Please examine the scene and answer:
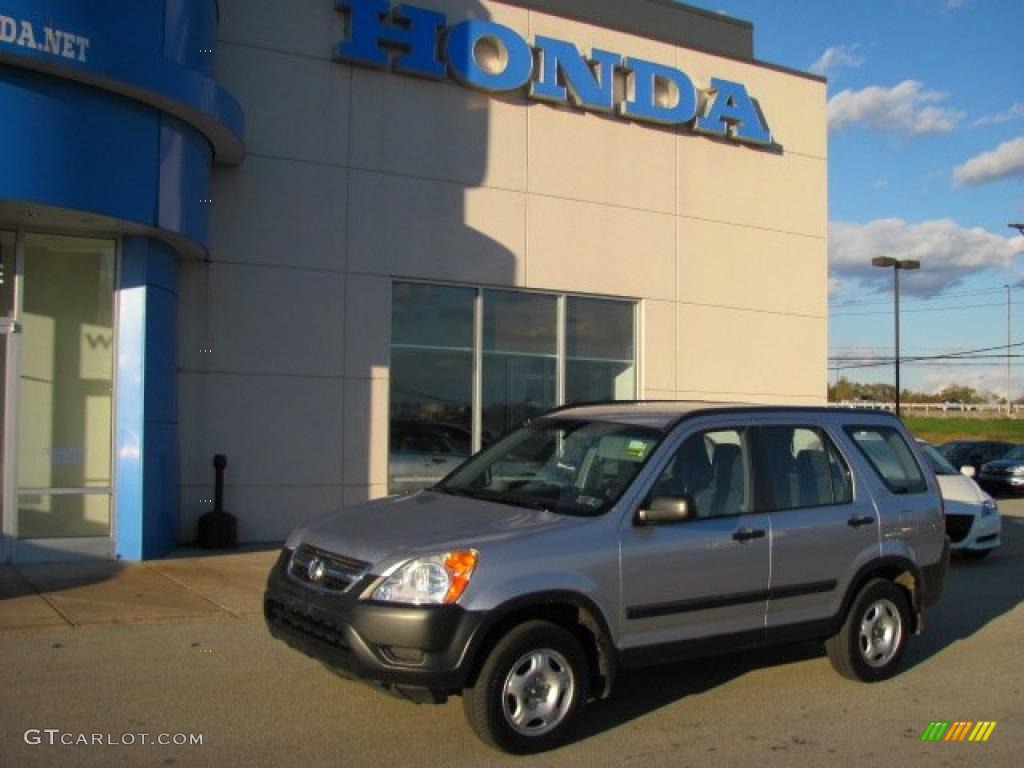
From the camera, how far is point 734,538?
19.9 ft

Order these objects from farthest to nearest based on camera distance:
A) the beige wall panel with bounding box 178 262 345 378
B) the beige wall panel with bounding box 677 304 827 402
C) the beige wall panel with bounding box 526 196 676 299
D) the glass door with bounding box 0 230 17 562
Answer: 1. the beige wall panel with bounding box 677 304 827 402
2. the beige wall panel with bounding box 526 196 676 299
3. the beige wall panel with bounding box 178 262 345 378
4. the glass door with bounding box 0 230 17 562

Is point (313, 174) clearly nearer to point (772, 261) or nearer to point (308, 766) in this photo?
point (772, 261)

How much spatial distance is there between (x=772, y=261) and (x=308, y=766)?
13253 millimetres

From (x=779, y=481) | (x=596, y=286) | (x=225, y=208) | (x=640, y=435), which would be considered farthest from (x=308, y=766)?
(x=596, y=286)

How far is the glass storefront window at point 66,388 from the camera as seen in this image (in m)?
10.4

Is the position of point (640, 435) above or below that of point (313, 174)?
below

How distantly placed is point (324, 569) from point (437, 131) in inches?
361

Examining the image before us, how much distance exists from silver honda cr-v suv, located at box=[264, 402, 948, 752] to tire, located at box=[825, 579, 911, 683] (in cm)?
1

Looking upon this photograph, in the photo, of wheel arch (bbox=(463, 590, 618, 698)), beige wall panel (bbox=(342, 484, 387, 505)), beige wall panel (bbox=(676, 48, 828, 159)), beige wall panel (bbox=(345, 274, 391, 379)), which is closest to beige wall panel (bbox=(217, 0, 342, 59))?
beige wall panel (bbox=(345, 274, 391, 379))

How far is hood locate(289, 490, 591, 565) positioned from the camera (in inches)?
206

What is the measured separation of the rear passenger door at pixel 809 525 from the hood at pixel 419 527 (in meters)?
1.51

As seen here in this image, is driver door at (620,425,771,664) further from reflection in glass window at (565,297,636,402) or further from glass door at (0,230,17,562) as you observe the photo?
reflection in glass window at (565,297,636,402)

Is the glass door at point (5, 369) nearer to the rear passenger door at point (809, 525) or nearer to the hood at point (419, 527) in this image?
the hood at point (419, 527)

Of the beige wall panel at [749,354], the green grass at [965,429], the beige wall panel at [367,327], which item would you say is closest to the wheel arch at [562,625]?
the beige wall panel at [367,327]
